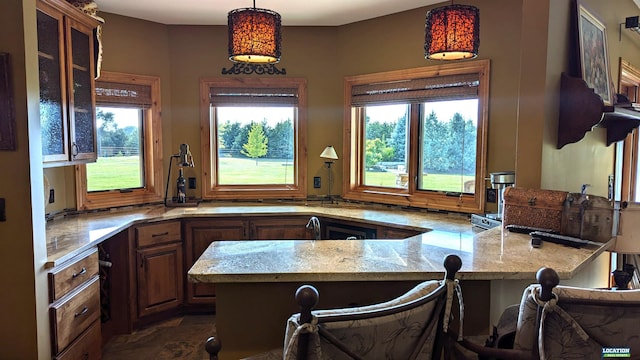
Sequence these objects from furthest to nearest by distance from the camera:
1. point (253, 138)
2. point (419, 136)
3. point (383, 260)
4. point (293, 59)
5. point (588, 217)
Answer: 1. point (253, 138)
2. point (293, 59)
3. point (419, 136)
4. point (588, 217)
5. point (383, 260)

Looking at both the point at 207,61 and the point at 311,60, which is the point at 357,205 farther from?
the point at 207,61

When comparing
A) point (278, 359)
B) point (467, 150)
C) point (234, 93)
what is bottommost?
point (278, 359)

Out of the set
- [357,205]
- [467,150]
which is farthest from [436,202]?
[357,205]

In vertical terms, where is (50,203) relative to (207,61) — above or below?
below

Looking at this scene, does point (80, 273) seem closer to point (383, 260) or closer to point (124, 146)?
point (124, 146)

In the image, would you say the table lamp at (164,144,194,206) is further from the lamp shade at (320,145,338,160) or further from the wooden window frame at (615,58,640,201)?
the wooden window frame at (615,58,640,201)

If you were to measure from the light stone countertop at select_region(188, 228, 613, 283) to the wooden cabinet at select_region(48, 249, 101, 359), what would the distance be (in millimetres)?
1005

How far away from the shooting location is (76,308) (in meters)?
2.57

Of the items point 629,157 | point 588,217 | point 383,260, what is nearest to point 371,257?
point 383,260

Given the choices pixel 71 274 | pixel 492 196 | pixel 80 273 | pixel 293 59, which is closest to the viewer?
pixel 71 274

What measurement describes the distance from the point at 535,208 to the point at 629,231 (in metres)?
0.45

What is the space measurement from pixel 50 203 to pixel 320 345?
10.2ft

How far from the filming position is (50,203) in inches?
132

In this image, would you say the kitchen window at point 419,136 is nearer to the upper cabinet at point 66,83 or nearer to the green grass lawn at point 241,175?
the green grass lawn at point 241,175
